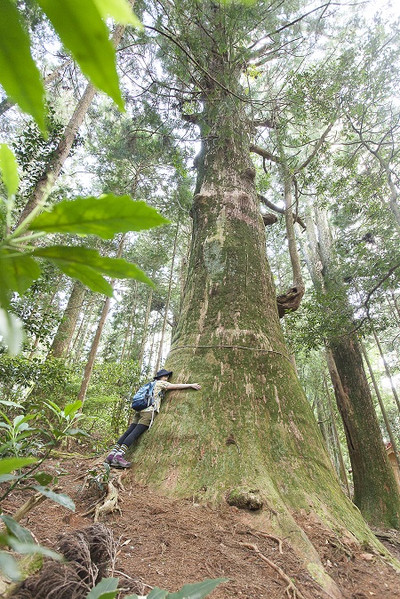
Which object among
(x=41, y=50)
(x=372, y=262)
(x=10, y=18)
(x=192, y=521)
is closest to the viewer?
(x=10, y=18)

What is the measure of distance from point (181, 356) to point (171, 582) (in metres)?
1.96

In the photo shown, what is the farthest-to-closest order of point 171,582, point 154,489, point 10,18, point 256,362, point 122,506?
point 256,362 → point 154,489 → point 122,506 → point 171,582 → point 10,18

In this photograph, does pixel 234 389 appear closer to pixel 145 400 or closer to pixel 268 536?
pixel 145 400

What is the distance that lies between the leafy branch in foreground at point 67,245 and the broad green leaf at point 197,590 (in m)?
0.49

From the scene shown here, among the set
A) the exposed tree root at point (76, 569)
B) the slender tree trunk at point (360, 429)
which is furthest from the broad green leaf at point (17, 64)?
the slender tree trunk at point (360, 429)

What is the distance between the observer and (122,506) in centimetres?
210

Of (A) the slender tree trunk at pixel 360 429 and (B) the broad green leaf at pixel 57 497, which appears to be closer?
(B) the broad green leaf at pixel 57 497

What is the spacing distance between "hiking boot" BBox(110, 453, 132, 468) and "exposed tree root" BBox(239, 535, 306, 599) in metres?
1.17

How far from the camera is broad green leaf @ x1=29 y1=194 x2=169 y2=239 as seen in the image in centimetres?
38

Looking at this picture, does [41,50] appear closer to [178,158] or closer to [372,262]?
[178,158]

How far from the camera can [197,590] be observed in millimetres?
541

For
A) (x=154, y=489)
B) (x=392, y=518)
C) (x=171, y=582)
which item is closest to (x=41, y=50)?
(x=154, y=489)

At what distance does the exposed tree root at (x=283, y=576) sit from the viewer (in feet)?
4.73

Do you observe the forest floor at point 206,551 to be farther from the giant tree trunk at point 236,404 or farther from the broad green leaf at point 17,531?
the broad green leaf at point 17,531
